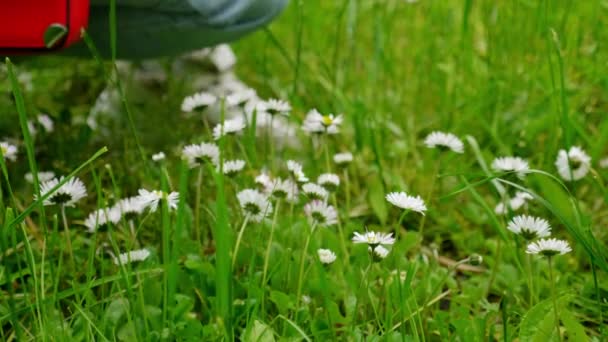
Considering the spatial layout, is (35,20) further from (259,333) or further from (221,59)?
(221,59)

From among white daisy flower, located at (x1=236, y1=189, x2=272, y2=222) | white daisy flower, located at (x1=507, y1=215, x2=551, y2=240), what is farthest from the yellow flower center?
white daisy flower, located at (x1=507, y1=215, x2=551, y2=240)

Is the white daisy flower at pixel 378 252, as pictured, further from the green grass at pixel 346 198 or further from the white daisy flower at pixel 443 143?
the white daisy flower at pixel 443 143

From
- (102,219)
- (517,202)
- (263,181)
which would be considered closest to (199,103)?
(263,181)

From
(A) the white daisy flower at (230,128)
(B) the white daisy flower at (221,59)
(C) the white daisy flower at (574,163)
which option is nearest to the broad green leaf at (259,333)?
(A) the white daisy flower at (230,128)

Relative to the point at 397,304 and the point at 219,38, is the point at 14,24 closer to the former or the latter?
the point at 219,38

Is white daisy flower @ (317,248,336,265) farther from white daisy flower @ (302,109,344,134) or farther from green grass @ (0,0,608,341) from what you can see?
white daisy flower @ (302,109,344,134)
